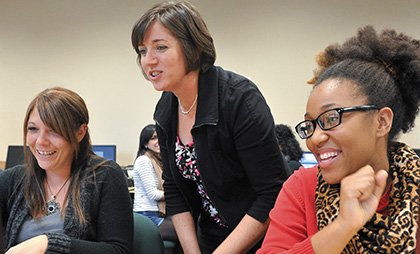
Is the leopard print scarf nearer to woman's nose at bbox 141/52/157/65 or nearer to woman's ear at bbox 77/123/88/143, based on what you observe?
woman's nose at bbox 141/52/157/65

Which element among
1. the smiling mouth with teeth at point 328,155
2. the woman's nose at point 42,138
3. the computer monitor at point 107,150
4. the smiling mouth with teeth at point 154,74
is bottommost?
the computer monitor at point 107,150

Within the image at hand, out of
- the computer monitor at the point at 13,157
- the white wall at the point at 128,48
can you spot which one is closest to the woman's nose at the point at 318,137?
the white wall at the point at 128,48

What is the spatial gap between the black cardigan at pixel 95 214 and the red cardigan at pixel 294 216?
61 centimetres

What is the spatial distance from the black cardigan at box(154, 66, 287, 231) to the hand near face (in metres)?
0.43

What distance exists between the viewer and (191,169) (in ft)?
4.95

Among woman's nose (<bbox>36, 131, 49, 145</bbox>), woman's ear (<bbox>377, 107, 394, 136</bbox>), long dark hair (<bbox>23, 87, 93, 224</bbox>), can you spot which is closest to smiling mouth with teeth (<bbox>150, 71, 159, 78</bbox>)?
long dark hair (<bbox>23, 87, 93, 224</bbox>)

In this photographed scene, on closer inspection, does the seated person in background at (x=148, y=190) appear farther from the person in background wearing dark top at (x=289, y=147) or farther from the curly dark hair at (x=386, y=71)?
the curly dark hair at (x=386, y=71)

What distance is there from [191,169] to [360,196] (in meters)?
0.67

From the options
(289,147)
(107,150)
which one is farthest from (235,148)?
(107,150)

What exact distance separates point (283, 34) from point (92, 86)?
7.83ft

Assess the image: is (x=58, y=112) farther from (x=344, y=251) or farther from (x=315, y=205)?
(x=344, y=251)

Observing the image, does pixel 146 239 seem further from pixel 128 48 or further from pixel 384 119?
pixel 128 48

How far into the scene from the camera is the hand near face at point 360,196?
958 mm

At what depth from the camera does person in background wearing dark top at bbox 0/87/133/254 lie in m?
1.59
